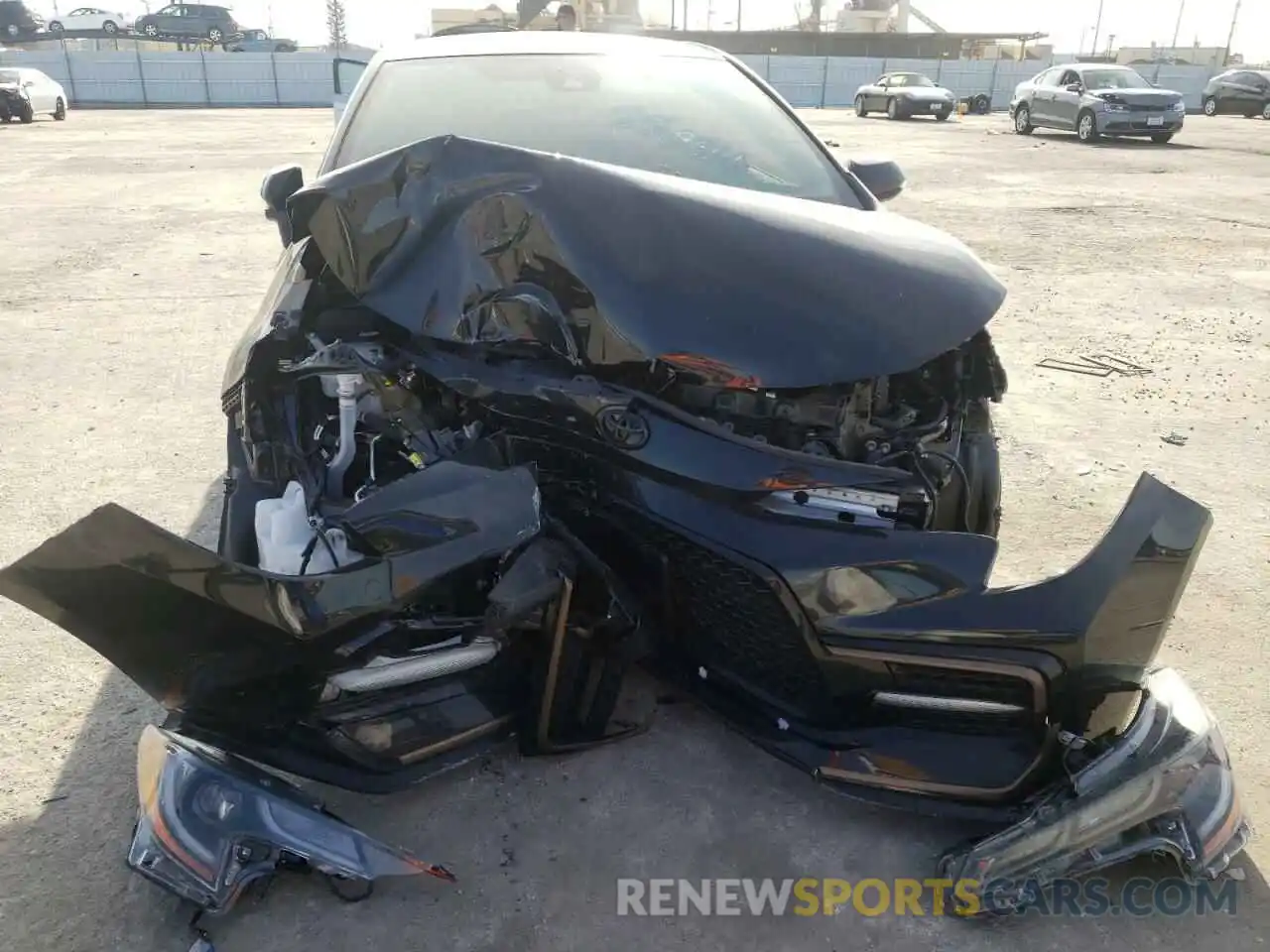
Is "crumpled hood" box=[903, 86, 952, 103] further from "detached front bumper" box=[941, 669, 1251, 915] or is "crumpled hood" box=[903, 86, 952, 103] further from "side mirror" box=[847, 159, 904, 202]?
"detached front bumper" box=[941, 669, 1251, 915]

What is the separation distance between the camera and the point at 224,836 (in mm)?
1797

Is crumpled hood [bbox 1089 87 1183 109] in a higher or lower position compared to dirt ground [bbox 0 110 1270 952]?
higher

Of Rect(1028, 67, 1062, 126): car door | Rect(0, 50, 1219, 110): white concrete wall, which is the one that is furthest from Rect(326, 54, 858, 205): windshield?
Rect(0, 50, 1219, 110): white concrete wall

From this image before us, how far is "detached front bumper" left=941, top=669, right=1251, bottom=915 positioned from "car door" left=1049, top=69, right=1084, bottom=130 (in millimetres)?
20449

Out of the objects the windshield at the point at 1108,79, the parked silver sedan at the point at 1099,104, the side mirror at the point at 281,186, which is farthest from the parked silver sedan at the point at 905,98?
the side mirror at the point at 281,186

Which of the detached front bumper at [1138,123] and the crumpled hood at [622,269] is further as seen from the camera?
the detached front bumper at [1138,123]

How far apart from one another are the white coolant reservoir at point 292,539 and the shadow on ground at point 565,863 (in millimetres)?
642

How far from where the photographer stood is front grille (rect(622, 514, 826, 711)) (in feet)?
6.47

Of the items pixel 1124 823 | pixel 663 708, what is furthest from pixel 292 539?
pixel 1124 823

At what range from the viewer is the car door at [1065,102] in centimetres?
1908

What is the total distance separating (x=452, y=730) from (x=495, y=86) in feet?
7.88

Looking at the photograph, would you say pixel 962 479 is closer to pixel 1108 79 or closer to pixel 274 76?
pixel 1108 79

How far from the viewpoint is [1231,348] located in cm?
570

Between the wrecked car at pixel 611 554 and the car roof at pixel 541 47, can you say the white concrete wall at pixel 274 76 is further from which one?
the wrecked car at pixel 611 554
